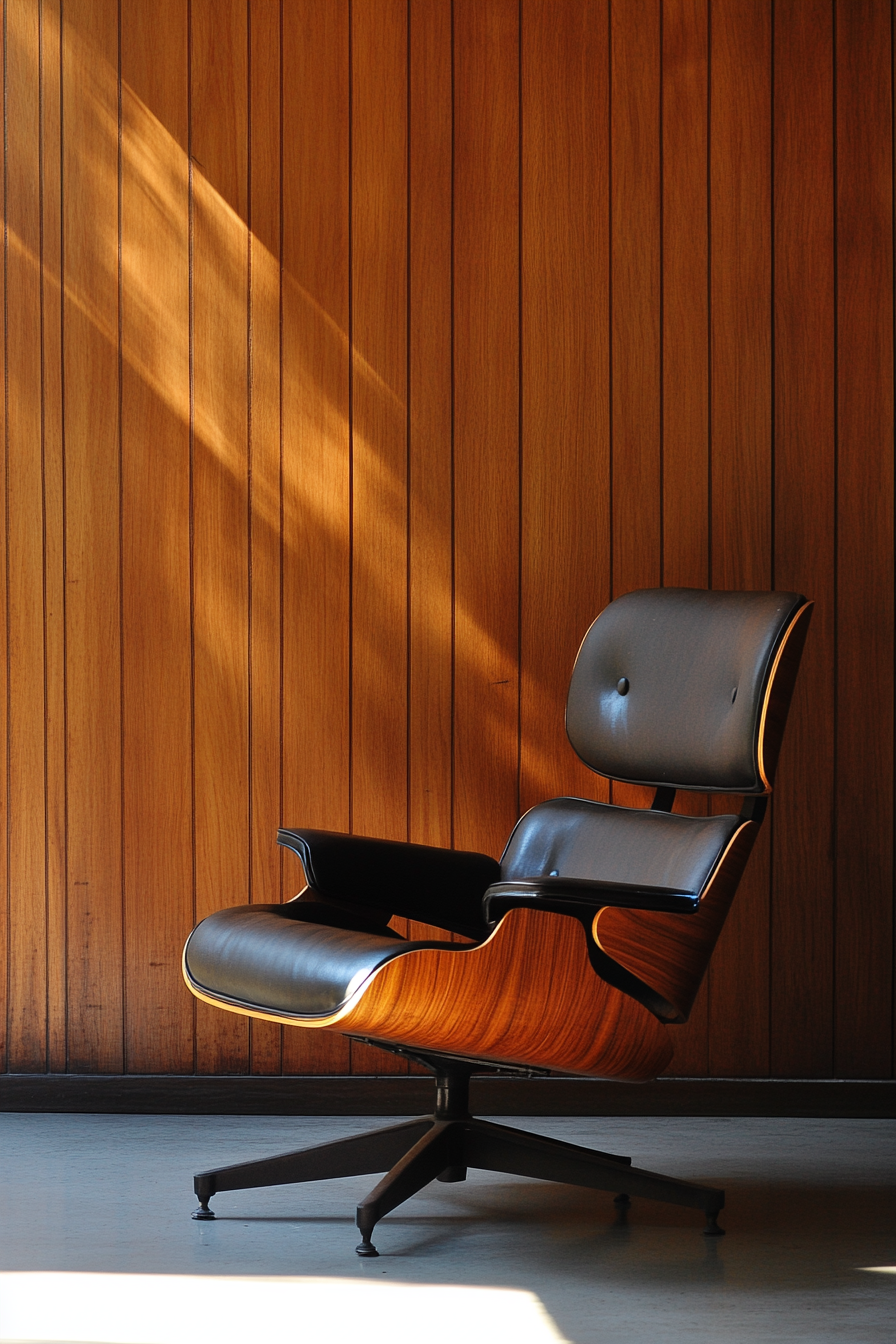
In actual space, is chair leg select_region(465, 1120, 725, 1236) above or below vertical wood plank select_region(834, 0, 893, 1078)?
below

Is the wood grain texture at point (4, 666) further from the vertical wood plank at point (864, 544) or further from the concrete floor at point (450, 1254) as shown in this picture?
the vertical wood plank at point (864, 544)

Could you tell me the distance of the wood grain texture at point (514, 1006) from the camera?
174 cm

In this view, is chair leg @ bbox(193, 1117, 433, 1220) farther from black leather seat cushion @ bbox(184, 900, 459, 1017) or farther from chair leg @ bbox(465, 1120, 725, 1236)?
black leather seat cushion @ bbox(184, 900, 459, 1017)

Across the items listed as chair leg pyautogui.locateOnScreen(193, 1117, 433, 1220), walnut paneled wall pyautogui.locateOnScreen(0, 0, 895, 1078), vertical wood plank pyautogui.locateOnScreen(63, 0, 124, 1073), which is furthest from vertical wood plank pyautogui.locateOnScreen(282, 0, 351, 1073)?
chair leg pyautogui.locateOnScreen(193, 1117, 433, 1220)

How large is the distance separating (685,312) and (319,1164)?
1.74 m

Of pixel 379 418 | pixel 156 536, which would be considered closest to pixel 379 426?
pixel 379 418

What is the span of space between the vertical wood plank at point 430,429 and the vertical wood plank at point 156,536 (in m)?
0.45

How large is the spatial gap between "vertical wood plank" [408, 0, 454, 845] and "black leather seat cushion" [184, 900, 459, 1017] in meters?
0.78

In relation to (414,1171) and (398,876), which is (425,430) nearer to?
(398,876)

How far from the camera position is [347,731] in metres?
2.75

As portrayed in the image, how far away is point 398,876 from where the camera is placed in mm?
2174

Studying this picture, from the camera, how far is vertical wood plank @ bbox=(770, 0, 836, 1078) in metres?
2.72

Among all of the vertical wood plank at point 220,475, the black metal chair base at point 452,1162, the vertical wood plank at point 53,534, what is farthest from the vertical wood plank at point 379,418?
the black metal chair base at point 452,1162

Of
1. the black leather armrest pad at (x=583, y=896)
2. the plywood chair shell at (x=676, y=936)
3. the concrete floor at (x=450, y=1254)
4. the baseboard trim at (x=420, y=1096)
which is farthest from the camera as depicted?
the baseboard trim at (x=420, y=1096)
